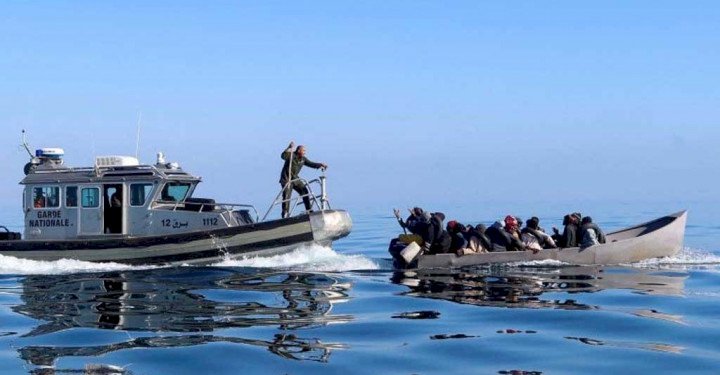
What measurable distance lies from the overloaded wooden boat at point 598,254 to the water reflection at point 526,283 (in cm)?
35

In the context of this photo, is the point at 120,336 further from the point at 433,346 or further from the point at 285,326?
the point at 433,346

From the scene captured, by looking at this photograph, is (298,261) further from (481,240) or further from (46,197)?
(46,197)

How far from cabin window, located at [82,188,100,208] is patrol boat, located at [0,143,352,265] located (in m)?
0.03

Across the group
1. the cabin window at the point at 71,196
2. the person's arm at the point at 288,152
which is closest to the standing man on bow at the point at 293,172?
the person's arm at the point at 288,152

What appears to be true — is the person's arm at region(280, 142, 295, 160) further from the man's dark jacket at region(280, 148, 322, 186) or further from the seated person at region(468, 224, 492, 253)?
the seated person at region(468, 224, 492, 253)

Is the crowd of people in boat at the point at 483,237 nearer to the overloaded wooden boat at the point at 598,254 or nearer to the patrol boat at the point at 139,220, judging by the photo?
the overloaded wooden boat at the point at 598,254

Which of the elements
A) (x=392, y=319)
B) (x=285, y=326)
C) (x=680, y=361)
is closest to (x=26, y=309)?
(x=285, y=326)

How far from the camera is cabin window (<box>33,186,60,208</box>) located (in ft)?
86.5

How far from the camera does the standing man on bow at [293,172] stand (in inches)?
1012

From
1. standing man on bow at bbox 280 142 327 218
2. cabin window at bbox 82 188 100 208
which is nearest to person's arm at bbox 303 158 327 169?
standing man on bow at bbox 280 142 327 218

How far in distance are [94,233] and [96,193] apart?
1.08m

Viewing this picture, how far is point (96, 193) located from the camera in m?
26.0

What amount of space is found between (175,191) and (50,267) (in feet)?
12.5

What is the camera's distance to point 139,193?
2581cm
